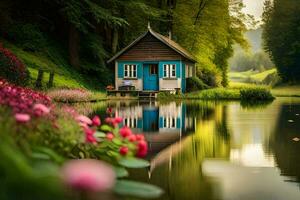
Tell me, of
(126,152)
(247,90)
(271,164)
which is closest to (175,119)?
(271,164)

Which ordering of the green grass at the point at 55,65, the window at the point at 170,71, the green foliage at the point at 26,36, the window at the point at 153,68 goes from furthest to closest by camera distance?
the window at the point at 153,68 < the window at the point at 170,71 < the green foliage at the point at 26,36 < the green grass at the point at 55,65

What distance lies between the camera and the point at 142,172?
9008 millimetres

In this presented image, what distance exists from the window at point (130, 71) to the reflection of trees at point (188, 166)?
1214 inches

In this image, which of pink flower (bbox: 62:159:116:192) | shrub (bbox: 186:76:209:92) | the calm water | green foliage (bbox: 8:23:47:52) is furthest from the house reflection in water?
shrub (bbox: 186:76:209:92)

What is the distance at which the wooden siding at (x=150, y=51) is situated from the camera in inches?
1802

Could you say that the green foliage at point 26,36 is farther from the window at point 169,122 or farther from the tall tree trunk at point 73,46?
the window at point 169,122

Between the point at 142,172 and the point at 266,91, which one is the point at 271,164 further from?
the point at 266,91

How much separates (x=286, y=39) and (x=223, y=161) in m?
71.5

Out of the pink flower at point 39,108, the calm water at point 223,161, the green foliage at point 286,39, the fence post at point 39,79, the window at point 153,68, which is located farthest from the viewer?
the green foliage at point 286,39

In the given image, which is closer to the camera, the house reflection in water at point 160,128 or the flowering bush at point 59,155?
the flowering bush at point 59,155

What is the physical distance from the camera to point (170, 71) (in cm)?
4609

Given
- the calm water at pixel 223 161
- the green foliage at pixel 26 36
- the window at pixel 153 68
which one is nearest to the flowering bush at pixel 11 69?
the calm water at pixel 223 161

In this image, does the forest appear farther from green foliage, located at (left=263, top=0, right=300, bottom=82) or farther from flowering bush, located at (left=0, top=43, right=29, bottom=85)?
green foliage, located at (left=263, top=0, right=300, bottom=82)

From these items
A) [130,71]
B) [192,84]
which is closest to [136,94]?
[130,71]
